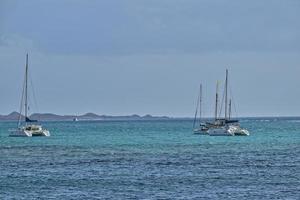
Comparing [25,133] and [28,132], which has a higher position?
[28,132]

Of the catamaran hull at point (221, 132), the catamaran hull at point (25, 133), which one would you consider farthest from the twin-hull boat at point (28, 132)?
the catamaran hull at point (221, 132)

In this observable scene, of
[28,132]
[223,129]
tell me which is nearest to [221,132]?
[223,129]

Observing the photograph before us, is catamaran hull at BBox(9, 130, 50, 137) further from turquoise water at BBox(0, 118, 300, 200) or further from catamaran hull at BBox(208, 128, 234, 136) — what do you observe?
turquoise water at BBox(0, 118, 300, 200)

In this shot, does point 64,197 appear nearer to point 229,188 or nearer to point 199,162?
point 229,188

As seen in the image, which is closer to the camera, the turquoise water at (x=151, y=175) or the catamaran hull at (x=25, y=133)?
the turquoise water at (x=151, y=175)

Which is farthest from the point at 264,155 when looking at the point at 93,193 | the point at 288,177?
the point at 93,193

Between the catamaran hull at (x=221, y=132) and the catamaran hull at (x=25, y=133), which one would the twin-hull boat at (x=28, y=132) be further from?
the catamaran hull at (x=221, y=132)

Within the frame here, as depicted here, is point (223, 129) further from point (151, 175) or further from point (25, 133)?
point (151, 175)

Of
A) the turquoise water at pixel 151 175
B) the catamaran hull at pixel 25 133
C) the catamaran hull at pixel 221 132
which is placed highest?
the catamaran hull at pixel 221 132

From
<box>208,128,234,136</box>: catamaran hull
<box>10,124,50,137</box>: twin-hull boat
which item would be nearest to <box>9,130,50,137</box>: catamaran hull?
<box>10,124,50,137</box>: twin-hull boat

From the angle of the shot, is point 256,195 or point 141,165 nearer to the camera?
point 256,195

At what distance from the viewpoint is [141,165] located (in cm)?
7119

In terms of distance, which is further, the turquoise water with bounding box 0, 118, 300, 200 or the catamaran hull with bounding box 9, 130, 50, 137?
the catamaran hull with bounding box 9, 130, 50, 137

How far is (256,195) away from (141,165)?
21.5 meters
